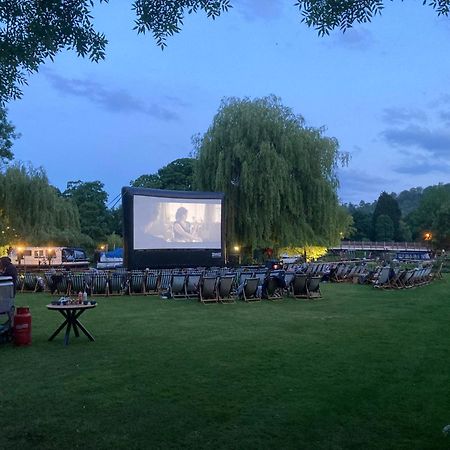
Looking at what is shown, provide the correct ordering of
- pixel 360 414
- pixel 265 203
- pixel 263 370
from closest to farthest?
pixel 360 414
pixel 263 370
pixel 265 203

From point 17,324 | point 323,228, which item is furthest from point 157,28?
point 323,228

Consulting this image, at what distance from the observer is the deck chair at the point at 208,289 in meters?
13.8

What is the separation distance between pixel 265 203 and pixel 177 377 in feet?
67.1

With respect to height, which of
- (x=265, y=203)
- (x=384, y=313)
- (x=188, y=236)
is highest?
(x=265, y=203)

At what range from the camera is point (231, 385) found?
219 inches

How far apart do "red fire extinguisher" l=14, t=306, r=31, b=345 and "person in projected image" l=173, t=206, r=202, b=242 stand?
1369cm

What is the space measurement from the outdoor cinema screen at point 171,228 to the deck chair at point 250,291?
7069mm

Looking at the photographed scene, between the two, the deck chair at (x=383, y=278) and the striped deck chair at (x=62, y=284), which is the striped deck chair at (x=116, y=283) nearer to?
the striped deck chair at (x=62, y=284)

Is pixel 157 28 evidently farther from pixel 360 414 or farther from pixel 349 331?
pixel 349 331

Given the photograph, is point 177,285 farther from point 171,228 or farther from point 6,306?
point 6,306

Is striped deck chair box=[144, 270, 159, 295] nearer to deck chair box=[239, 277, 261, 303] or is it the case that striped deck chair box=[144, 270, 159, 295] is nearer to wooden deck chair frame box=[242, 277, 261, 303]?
deck chair box=[239, 277, 261, 303]

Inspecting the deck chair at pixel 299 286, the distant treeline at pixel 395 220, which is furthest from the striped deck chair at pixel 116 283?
the distant treeline at pixel 395 220

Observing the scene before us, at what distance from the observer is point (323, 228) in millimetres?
27781

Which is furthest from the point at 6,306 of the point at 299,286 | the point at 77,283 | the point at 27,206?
the point at 27,206
